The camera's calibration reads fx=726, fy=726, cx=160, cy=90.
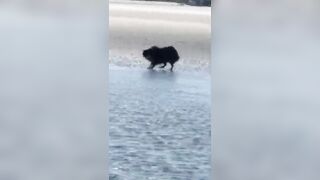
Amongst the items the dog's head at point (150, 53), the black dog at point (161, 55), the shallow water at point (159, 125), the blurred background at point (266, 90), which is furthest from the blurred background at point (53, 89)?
the dog's head at point (150, 53)

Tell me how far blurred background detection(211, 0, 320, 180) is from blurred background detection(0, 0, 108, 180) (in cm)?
26

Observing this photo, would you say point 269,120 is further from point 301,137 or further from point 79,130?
point 79,130

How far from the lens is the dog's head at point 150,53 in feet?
14.1

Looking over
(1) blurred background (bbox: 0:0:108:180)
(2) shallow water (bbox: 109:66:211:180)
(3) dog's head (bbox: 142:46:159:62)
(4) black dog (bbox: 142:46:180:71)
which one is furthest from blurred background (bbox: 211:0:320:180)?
(3) dog's head (bbox: 142:46:159:62)

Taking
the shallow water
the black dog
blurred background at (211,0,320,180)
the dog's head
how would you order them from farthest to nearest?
1. the dog's head
2. the black dog
3. the shallow water
4. blurred background at (211,0,320,180)

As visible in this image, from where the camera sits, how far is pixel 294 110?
5.13 ft

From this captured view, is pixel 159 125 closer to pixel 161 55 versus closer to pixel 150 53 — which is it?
pixel 161 55

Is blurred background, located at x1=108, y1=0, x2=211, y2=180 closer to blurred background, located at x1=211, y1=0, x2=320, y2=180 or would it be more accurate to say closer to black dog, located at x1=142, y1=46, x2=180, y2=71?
black dog, located at x1=142, y1=46, x2=180, y2=71

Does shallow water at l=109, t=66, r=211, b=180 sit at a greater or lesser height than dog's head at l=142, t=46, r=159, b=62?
lesser

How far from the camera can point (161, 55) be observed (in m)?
4.15

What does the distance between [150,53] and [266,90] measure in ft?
9.11

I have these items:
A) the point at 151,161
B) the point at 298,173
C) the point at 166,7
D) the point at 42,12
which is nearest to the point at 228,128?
the point at 298,173

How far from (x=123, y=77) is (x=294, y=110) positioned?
264cm

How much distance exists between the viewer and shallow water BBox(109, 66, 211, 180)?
2.42 meters
